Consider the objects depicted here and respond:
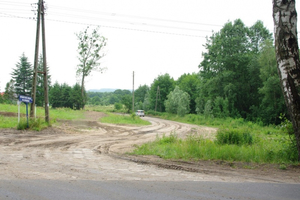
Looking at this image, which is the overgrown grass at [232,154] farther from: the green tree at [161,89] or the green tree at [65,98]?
the green tree at [161,89]

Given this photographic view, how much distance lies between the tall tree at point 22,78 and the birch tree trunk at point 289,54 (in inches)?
2890

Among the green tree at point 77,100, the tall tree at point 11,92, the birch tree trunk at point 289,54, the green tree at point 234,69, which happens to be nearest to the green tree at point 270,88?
the green tree at point 234,69

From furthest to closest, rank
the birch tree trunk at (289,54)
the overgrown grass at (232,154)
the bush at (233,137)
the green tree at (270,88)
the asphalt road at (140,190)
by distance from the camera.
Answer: the green tree at (270,88) < the bush at (233,137) < the overgrown grass at (232,154) < the birch tree trunk at (289,54) < the asphalt road at (140,190)

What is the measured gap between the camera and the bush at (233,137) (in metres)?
11.7

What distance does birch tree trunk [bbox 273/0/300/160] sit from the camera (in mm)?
7309

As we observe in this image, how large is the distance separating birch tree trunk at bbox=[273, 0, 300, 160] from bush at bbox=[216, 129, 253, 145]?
430 centimetres

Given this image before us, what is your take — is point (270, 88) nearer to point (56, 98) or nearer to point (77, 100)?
point (77, 100)

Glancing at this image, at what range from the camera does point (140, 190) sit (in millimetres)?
4953

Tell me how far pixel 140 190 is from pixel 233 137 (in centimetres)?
819

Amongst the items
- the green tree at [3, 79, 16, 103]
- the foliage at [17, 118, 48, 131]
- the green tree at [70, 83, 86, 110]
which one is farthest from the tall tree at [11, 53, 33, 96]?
the foliage at [17, 118, 48, 131]

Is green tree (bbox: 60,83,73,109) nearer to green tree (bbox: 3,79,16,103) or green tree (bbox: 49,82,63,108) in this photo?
green tree (bbox: 49,82,63,108)

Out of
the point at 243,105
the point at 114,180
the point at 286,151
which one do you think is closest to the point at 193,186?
the point at 114,180

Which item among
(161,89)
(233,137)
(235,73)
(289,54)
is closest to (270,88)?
(235,73)

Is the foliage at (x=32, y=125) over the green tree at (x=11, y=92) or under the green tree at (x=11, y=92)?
under
